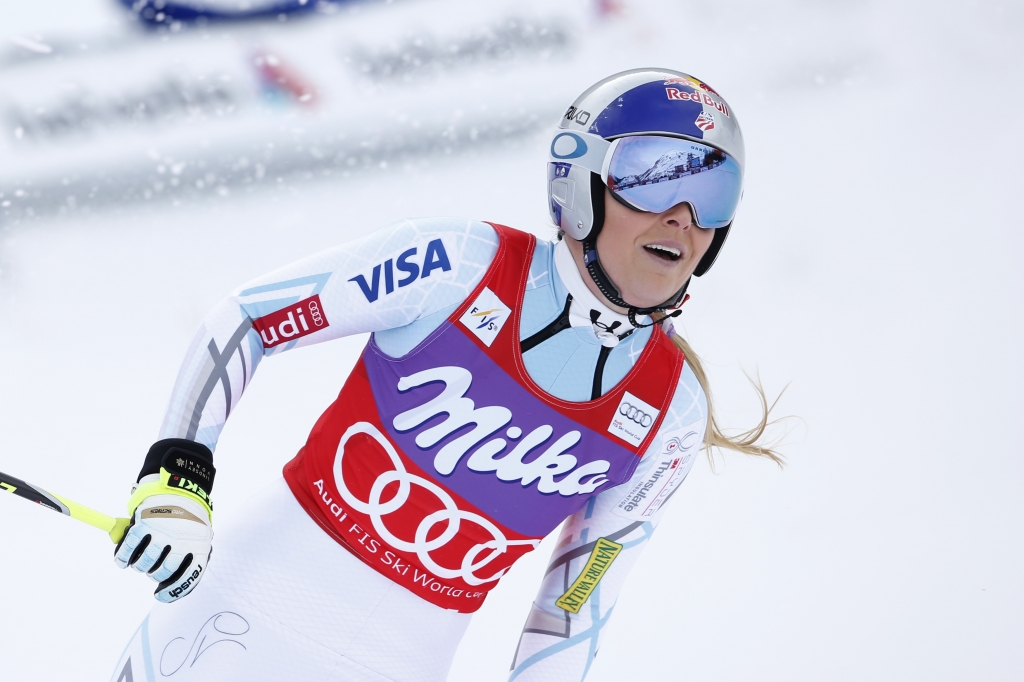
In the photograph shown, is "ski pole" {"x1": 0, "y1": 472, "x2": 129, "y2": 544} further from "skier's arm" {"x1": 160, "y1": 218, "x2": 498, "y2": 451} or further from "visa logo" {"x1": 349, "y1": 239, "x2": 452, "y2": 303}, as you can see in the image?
"visa logo" {"x1": 349, "y1": 239, "x2": 452, "y2": 303}

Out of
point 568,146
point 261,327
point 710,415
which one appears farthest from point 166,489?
point 710,415

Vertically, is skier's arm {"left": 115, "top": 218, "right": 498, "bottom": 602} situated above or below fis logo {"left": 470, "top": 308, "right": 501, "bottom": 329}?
below

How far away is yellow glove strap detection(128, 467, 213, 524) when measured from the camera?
1.86m

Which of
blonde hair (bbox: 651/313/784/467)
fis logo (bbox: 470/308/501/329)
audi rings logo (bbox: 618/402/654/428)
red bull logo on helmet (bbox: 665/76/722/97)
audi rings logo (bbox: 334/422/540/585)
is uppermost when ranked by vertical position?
red bull logo on helmet (bbox: 665/76/722/97)

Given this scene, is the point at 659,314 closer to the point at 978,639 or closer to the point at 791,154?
the point at 978,639

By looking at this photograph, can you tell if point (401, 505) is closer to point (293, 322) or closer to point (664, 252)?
point (293, 322)

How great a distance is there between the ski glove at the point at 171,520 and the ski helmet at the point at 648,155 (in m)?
0.91

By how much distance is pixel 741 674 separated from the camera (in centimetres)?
389

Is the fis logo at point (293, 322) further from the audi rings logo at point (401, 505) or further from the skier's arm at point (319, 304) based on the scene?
the audi rings logo at point (401, 505)

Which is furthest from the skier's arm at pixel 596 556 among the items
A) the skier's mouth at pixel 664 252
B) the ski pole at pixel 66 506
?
the ski pole at pixel 66 506

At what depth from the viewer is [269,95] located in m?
4.90

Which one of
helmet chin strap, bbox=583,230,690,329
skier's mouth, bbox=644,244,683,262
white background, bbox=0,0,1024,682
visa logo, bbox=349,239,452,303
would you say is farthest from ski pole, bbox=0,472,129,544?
white background, bbox=0,0,1024,682

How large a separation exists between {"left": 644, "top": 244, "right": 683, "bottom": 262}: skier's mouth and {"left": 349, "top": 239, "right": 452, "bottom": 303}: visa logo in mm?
426

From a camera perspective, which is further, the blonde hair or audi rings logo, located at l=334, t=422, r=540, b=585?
the blonde hair
